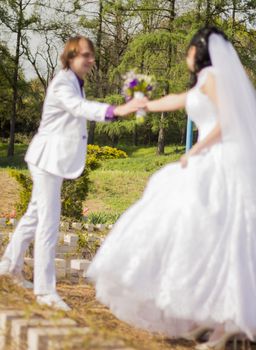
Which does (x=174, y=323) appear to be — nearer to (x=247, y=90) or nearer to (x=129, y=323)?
(x=129, y=323)

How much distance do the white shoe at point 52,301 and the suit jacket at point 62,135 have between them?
892mm

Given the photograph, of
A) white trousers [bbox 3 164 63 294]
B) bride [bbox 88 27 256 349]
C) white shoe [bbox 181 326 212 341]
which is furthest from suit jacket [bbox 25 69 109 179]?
white shoe [bbox 181 326 212 341]

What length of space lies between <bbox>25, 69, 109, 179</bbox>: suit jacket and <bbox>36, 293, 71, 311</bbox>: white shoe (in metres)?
0.89

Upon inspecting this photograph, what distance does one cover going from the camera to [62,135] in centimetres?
487

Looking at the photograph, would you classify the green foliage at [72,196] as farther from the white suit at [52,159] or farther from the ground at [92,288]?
the white suit at [52,159]

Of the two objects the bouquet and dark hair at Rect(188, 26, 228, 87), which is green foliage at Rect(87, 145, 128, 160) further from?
dark hair at Rect(188, 26, 228, 87)

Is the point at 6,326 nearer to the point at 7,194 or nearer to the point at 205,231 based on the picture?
the point at 205,231

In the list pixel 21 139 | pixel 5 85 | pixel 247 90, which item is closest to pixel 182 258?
pixel 247 90

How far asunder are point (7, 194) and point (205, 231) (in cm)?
1287

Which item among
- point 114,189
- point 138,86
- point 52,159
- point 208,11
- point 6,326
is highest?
point 208,11

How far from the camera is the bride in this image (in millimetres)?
4023

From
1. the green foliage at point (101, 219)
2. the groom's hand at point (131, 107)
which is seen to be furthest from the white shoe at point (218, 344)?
the green foliage at point (101, 219)

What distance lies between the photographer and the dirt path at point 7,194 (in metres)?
15.0

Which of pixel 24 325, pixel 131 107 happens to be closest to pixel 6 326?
pixel 24 325
